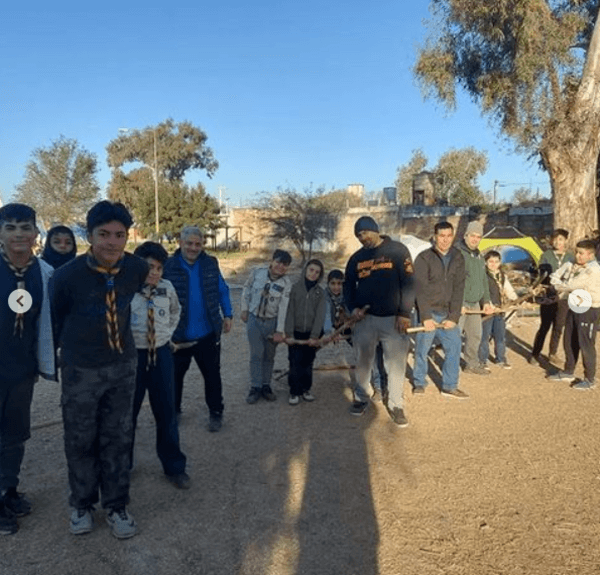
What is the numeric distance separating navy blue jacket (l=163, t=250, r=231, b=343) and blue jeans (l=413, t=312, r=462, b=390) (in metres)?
2.48

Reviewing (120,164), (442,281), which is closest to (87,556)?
(442,281)

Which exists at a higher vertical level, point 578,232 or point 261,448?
point 578,232

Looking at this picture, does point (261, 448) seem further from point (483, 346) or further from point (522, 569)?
point (483, 346)

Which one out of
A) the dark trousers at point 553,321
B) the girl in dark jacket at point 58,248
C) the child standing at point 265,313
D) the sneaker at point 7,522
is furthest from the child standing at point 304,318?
the dark trousers at point 553,321

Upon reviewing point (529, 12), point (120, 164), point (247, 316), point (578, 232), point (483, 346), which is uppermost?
point (120, 164)

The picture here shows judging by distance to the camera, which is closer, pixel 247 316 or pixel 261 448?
pixel 261 448

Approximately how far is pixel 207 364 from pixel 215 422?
0.60m

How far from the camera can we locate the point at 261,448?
4.84 m

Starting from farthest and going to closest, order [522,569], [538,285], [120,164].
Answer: [120,164] → [538,285] → [522,569]

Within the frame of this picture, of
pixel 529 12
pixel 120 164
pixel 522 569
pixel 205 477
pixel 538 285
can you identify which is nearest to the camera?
pixel 522 569

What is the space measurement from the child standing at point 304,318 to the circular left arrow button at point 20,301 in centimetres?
294

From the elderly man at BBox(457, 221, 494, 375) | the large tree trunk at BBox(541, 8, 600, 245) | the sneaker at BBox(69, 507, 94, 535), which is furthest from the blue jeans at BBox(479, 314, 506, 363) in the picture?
the large tree trunk at BBox(541, 8, 600, 245)

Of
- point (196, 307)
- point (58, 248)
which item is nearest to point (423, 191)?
point (58, 248)

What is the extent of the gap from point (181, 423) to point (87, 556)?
2.24m
